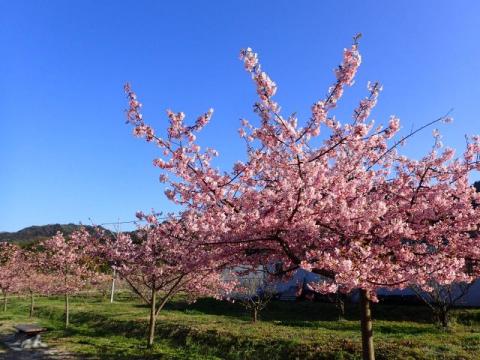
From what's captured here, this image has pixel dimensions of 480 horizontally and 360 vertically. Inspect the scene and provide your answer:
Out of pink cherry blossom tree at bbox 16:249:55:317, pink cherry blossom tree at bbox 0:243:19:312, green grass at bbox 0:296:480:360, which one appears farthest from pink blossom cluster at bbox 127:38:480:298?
pink cherry blossom tree at bbox 0:243:19:312

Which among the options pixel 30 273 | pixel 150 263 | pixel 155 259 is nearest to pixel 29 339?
pixel 150 263

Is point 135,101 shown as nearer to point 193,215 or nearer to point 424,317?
point 193,215

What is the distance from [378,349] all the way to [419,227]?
17.2 ft

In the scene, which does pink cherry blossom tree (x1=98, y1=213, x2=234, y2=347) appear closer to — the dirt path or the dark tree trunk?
the dirt path

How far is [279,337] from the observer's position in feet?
45.1

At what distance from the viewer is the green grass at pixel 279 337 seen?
11.6 m

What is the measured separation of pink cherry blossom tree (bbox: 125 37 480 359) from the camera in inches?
247

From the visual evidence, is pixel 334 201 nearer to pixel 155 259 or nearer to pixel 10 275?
pixel 155 259

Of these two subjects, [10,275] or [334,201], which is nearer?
[334,201]

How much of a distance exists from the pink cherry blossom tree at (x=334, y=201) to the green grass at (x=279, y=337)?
4626 mm

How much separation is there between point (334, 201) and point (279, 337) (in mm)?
8301

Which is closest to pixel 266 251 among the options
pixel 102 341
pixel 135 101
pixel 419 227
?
pixel 419 227

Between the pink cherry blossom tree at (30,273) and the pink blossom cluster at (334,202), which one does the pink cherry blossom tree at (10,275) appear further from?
the pink blossom cluster at (334,202)

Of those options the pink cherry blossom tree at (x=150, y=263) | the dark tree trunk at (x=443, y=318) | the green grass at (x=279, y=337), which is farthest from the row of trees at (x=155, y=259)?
the dark tree trunk at (x=443, y=318)
